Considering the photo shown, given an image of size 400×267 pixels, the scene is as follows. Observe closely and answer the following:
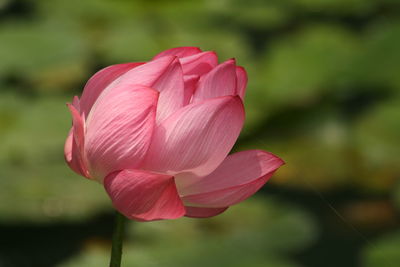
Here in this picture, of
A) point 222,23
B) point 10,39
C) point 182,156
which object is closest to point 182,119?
point 182,156

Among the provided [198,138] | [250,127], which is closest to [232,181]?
[198,138]

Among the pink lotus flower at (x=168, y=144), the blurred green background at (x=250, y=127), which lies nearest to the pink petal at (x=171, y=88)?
the pink lotus flower at (x=168, y=144)

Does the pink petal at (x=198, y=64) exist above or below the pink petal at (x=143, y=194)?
above

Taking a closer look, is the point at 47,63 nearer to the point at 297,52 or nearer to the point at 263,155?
the point at 297,52

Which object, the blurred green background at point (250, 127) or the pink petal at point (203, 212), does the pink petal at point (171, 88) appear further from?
the blurred green background at point (250, 127)

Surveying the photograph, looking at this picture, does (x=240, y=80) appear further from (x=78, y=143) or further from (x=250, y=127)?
(x=250, y=127)

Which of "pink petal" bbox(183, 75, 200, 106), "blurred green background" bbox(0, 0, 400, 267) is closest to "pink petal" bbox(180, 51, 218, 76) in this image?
"pink petal" bbox(183, 75, 200, 106)
